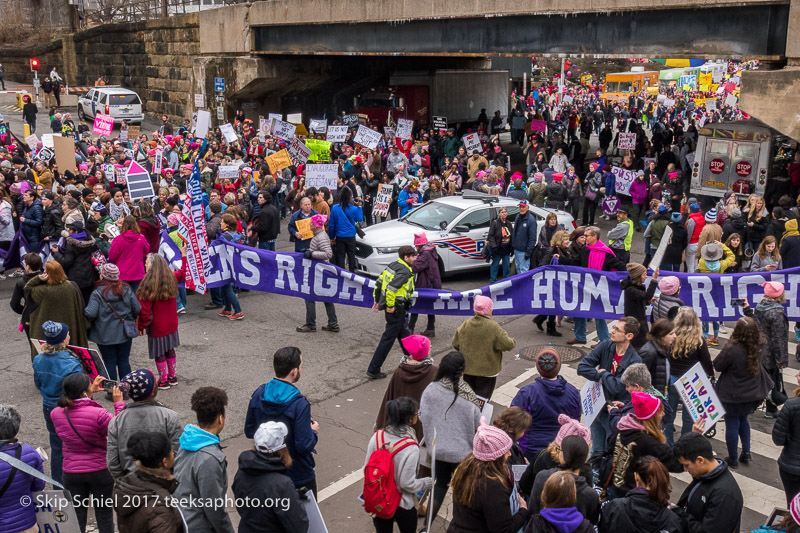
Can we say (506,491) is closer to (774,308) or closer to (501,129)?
(774,308)

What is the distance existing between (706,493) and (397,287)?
4.97 metres

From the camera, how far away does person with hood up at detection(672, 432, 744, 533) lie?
197 inches

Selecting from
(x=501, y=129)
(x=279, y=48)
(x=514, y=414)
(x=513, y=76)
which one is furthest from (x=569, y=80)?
(x=514, y=414)

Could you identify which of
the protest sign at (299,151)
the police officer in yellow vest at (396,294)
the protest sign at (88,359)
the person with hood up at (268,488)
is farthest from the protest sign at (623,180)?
the person with hood up at (268,488)

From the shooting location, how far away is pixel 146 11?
39.4 meters

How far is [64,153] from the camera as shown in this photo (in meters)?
18.3

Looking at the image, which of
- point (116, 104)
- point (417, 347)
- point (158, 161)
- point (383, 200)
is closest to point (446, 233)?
point (383, 200)

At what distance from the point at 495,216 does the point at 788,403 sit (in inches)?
341

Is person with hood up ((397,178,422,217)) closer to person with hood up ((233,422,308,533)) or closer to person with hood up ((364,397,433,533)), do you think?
person with hood up ((364,397,433,533))

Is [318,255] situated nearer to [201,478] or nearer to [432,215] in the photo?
[432,215]

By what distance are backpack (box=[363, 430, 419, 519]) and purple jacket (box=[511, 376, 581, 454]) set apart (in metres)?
1.20

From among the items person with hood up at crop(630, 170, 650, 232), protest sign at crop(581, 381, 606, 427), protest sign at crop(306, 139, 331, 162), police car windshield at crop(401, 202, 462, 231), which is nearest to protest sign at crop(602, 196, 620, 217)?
person with hood up at crop(630, 170, 650, 232)

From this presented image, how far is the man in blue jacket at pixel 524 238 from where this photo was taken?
1348 cm

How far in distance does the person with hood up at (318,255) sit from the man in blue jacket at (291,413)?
5.54m
